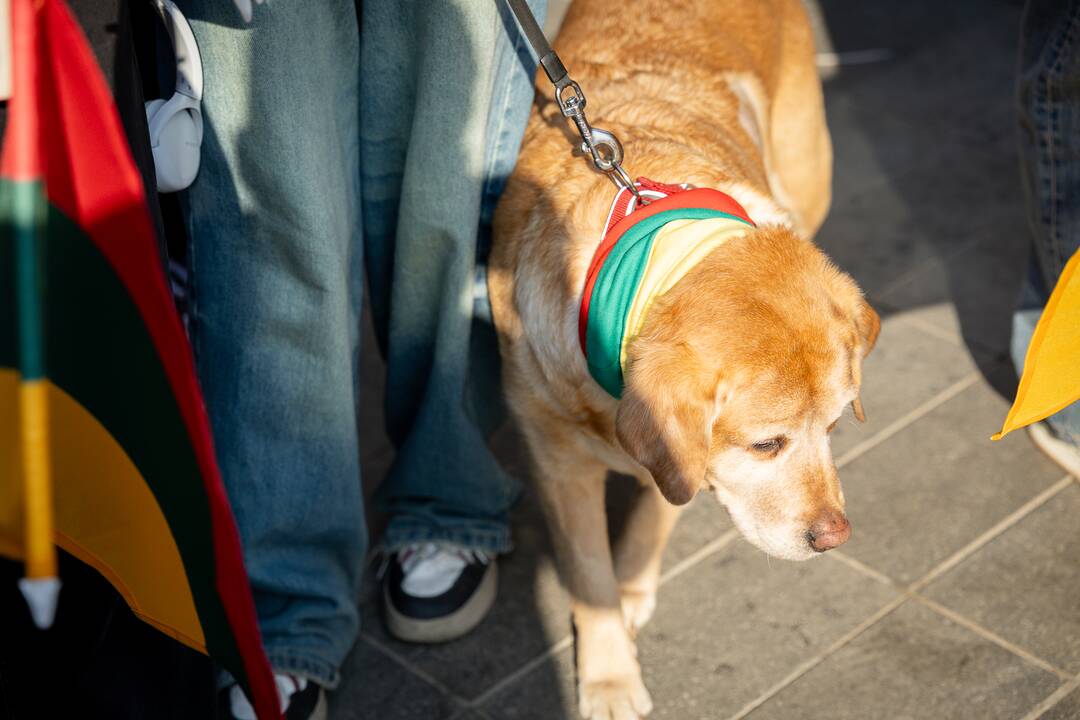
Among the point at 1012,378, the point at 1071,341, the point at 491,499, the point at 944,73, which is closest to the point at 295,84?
the point at 491,499

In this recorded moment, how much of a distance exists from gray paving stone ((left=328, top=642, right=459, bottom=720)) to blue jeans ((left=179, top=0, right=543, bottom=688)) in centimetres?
11

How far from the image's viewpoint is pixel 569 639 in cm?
279

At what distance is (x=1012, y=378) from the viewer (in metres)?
3.61

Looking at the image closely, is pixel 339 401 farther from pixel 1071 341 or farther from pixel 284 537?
pixel 1071 341

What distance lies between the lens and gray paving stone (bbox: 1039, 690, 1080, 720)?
7.91 ft

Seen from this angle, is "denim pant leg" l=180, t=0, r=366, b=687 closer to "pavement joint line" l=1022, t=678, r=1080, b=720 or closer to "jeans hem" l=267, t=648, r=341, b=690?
"jeans hem" l=267, t=648, r=341, b=690

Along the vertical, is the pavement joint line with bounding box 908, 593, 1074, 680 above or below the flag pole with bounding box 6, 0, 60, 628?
below

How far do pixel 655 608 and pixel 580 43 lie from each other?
1596 millimetres

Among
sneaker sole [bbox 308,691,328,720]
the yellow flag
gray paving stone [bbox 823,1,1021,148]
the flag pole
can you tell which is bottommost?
gray paving stone [bbox 823,1,1021,148]

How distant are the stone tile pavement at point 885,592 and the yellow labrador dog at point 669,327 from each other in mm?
185

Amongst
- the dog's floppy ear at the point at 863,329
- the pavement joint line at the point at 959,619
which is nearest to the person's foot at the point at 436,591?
the pavement joint line at the point at 959,619

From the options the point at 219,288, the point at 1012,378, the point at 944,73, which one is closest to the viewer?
the point at 219,288

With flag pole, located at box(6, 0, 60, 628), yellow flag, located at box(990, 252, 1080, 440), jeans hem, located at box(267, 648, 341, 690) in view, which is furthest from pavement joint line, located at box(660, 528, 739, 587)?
flag pole, located at box(6, 0, 60, 628)

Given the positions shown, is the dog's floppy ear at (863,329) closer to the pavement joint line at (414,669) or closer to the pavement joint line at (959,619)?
the pavement joint line at (959,619)
